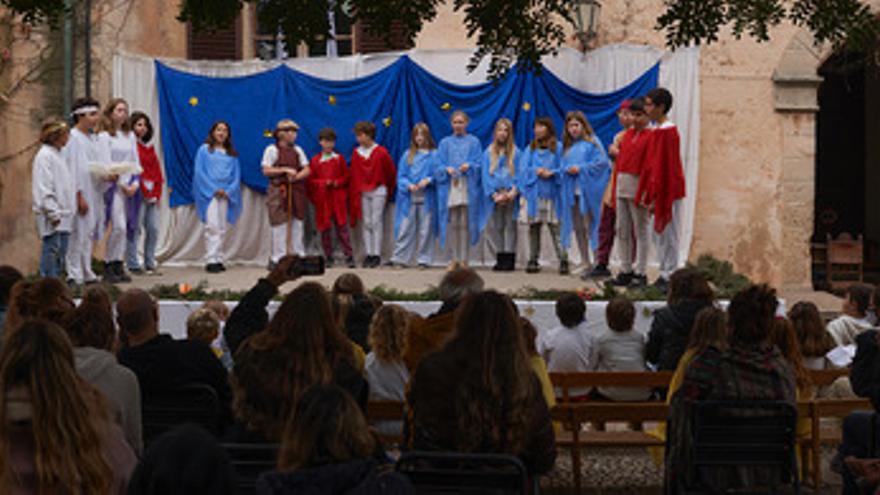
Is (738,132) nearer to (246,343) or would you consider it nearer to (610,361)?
(610,361)

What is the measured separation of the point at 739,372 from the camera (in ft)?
20.5

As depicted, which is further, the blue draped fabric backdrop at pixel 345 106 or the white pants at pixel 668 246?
the blue draped fabric backdrop at pixel 345 106

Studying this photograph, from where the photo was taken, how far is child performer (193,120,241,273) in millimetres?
16469

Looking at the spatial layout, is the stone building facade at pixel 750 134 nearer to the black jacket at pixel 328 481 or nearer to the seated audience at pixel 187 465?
the black jacket at pixel 328 481

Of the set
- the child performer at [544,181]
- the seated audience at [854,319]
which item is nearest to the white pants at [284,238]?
the child performer at [544,181]

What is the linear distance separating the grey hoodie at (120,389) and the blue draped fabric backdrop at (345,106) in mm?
11630

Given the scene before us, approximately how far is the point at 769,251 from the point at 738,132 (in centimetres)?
150

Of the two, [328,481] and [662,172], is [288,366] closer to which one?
[328,481]

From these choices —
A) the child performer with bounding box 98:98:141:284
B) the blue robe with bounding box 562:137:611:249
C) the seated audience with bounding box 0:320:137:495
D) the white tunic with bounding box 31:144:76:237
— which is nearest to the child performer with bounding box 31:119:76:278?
the white tunic with bounding box 31:144:76:237

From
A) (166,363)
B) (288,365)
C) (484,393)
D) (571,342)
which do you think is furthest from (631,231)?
(484,393)

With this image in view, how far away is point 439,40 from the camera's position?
57.3 ft

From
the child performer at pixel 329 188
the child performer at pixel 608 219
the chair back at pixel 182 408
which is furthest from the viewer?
the child performer at pixel 329 188

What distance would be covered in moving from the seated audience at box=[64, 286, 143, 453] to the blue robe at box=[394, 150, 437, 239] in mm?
10524

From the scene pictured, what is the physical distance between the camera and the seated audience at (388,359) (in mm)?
7066
